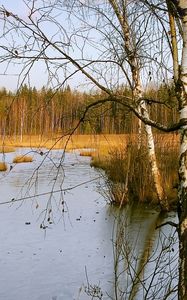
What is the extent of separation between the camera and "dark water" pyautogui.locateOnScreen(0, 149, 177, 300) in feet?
18.2

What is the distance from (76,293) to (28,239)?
2.78 m

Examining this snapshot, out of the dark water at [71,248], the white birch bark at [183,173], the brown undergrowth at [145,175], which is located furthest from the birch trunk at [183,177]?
the brown undergrowth at [145,175]

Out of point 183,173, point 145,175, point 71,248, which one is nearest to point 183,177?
point 183,173

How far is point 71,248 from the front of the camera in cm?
771

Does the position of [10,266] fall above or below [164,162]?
below

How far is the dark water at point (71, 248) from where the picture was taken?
5551 mm

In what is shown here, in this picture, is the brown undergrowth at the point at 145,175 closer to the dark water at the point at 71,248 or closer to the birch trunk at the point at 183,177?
the dark water at the point at 71,248

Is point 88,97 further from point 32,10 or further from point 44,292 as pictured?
point 44,292

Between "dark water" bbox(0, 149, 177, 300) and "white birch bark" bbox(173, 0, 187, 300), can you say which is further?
"dark water" bbox(0, 149, 177, 300)

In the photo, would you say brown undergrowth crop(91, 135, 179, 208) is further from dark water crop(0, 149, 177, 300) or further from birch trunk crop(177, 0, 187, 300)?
birch trunk crop(177, 0, 187, 300)

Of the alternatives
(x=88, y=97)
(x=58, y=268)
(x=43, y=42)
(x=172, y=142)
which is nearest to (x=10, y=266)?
(x=58, y=268)

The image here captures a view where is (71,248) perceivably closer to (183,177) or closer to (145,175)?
(183,177)

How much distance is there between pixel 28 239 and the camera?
830cm

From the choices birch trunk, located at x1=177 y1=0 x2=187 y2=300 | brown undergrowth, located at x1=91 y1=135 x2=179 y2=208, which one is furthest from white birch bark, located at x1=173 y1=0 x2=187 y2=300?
brown undergrowth, located at x1=91 y1=135 x2=179 y2=208
